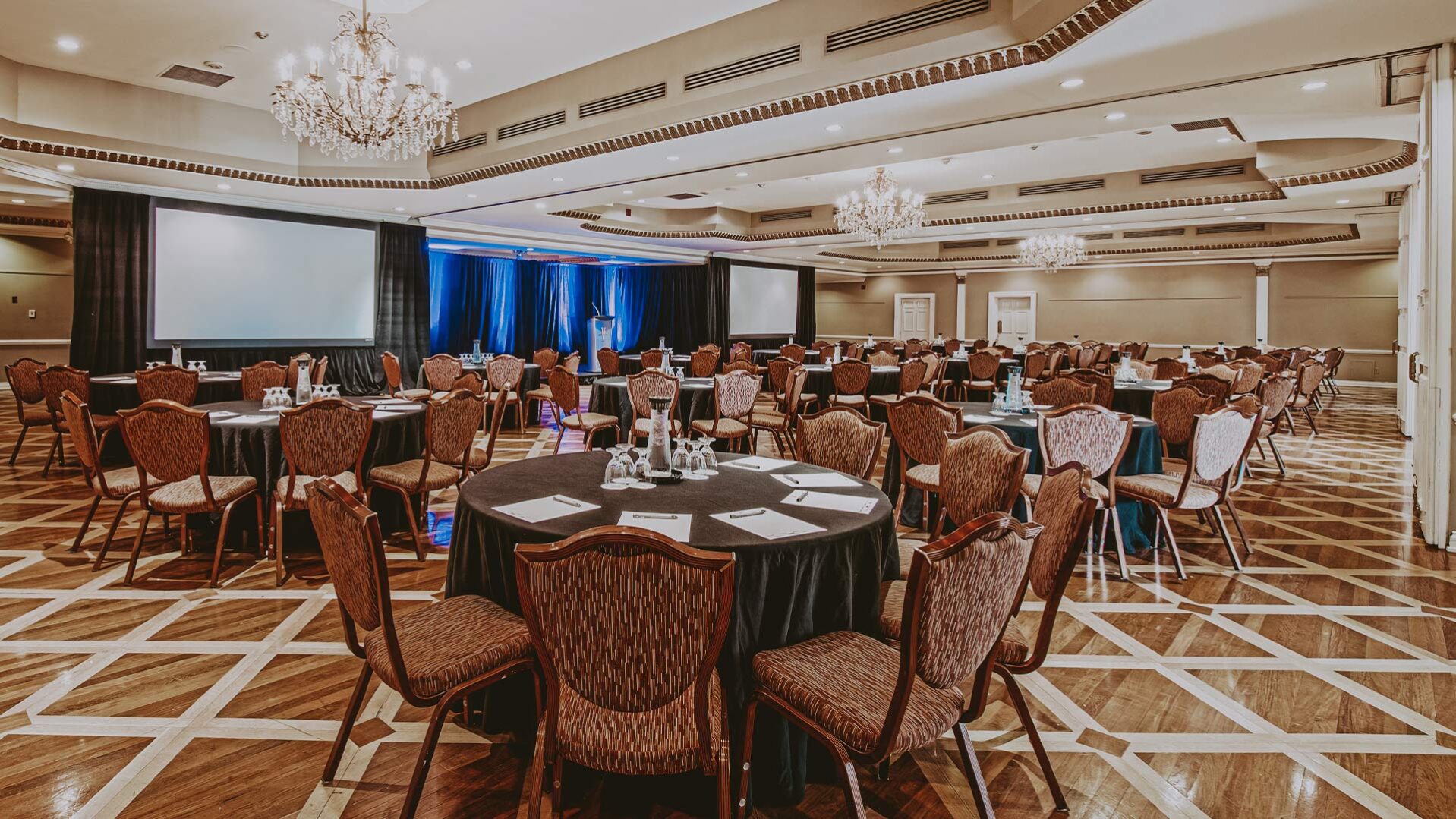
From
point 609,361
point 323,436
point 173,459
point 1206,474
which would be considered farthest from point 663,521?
point 609,361

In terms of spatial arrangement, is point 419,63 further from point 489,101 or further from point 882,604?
point 882,604

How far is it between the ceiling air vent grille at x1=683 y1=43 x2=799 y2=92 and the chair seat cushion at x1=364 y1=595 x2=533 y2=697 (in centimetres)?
421

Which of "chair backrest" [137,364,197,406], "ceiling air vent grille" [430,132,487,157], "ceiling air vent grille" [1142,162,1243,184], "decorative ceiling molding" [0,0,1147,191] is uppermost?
"ceiling air vent grille" [1142,162,1243,184]

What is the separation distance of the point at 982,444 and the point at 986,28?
2.47 metres

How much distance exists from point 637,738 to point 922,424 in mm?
3203

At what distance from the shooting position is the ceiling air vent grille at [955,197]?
11000 millimetres

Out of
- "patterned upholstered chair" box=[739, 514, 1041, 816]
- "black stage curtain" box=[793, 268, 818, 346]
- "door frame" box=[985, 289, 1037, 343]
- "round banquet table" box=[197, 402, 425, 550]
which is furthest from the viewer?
"black stage curtain" box=[793, 268, 818, 346]

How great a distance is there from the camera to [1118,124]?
5.88 m

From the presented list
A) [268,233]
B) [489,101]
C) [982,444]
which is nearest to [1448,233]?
[982,444]

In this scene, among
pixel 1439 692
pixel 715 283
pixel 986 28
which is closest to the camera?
pixel 1439 692

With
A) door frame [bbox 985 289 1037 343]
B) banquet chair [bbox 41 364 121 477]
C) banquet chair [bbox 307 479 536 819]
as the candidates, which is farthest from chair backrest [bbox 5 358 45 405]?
door frame [bbox 985 289 1037 343]

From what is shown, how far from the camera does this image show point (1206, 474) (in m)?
4.09

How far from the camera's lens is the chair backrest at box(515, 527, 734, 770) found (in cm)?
150

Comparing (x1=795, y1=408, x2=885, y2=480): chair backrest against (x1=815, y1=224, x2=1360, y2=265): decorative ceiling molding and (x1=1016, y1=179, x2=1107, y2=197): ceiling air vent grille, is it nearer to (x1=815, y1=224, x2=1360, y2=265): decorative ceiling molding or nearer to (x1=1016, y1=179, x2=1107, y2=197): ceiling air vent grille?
(x1=1016, y1=179, x2=1107, y2=197): ceiling air vent grille
